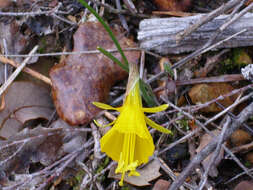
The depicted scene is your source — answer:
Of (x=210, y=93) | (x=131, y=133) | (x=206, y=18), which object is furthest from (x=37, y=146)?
(x=206, y=18)

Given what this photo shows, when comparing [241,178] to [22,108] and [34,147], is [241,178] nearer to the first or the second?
[34,147]

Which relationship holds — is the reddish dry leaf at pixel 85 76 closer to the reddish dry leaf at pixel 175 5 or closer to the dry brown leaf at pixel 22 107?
the dry brown leaf at pixel 22 107

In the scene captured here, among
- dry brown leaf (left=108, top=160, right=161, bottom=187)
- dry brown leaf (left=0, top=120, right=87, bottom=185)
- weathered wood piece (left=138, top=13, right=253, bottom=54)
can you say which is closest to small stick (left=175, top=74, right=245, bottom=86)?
weathered wood piece (left=138, top=13, right=253, bottom=54)

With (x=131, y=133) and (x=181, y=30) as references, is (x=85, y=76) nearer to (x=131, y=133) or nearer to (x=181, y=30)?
(x=131, y=133)

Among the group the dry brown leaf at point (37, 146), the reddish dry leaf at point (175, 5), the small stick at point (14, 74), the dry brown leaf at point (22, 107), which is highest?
the reddish dry leaf at point (175, 5)

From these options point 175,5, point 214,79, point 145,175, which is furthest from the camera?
point 175,5

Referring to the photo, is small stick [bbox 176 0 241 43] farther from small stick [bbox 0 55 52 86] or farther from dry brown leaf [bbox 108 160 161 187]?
small stick [bbox 0 55 52 86]

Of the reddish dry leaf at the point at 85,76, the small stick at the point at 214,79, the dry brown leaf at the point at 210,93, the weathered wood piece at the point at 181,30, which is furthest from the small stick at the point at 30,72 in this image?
the dry brown leaf at the point at 210,93
